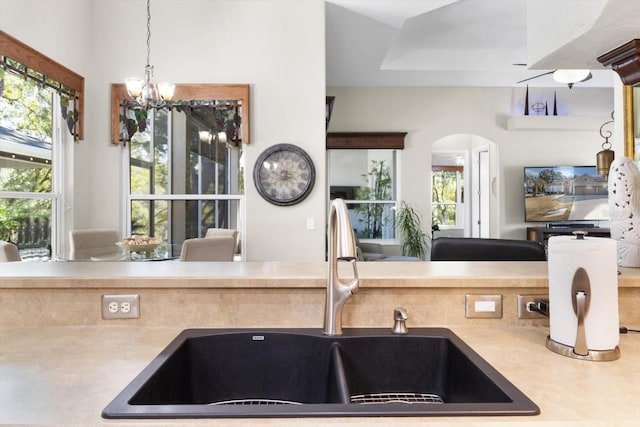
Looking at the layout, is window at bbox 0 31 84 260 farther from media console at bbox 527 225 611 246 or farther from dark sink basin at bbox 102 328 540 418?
media console at bbox 527 225 611 246

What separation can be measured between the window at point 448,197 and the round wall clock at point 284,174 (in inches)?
173

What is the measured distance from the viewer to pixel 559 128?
6039 mm

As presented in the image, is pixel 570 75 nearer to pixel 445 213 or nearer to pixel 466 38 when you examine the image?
pixel 466 38

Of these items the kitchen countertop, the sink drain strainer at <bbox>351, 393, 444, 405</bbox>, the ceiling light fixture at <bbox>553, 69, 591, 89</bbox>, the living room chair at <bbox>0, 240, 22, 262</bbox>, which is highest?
the ceiling light fixture at <bbox>553, 69, 591, 89</bbox>

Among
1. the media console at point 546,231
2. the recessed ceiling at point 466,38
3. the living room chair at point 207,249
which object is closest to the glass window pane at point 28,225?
the living room chair at point 207,249

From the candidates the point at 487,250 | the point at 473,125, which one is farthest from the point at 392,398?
the point at 473,125

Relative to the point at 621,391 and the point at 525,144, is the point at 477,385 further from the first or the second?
the point at 525,144

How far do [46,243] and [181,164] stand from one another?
1375 millimetres

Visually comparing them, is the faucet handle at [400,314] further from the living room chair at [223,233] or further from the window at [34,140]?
the window at [34,140]

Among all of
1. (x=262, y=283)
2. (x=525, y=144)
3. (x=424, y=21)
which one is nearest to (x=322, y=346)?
(x=262, y=283)

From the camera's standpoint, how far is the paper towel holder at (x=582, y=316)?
0.93 meters

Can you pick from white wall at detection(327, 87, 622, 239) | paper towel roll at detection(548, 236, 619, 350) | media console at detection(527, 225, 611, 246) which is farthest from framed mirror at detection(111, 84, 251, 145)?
media console at detection(527, 225, 611, 246)

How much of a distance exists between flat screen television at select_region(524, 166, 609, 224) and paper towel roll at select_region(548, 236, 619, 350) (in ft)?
18.6

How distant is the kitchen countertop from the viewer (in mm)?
680
